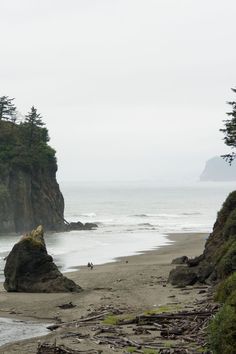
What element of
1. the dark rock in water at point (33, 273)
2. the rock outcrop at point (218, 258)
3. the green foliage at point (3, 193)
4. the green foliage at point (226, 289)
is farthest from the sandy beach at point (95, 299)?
the green foliage at point (3, 193)

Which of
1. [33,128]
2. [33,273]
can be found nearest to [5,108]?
[33,128]

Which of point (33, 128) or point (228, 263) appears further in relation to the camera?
point (33, 128)

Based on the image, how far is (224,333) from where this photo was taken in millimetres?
13453

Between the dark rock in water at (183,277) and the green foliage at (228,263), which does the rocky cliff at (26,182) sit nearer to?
the dark rock in water at (183,277)

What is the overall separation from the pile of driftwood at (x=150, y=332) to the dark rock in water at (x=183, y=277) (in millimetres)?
7607

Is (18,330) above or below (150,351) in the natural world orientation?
below

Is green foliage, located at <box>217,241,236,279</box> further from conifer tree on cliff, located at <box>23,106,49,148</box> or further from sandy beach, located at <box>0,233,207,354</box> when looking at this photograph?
conifer tree on cliff, located at <box>23,106,49,148</box>

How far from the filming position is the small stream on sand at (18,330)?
19.7 meters

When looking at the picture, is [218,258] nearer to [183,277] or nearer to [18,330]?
[183,277]

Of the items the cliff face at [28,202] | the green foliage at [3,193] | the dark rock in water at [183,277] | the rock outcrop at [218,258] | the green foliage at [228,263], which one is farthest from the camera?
the cliff face at [28,202]

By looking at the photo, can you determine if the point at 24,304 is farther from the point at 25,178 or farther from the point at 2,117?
the point at 2,117

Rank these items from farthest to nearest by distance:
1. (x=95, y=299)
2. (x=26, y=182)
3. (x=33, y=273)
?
(x=26, y=182), (x=33, y=273), (x=95, y=299)

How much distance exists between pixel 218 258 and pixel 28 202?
63.1 m

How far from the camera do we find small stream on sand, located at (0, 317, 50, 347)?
64.6ft
